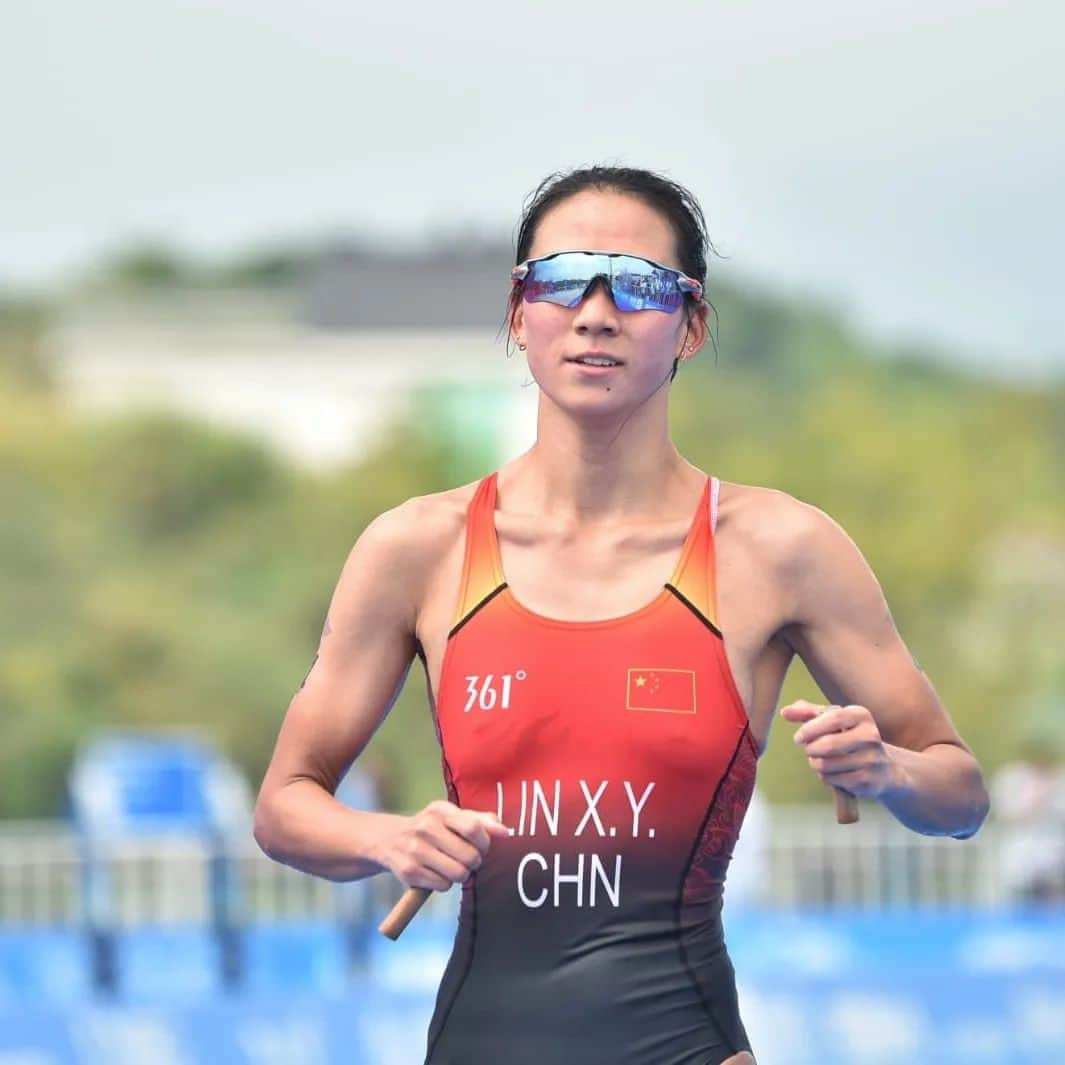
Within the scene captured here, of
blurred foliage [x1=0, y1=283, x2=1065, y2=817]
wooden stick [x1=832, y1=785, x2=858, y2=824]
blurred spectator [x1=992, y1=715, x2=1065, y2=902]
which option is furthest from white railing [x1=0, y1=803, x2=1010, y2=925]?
blurred foliage [x1=0, y1=283, x2=1065, y2=817]

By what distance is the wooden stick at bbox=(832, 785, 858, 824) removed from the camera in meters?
3.34

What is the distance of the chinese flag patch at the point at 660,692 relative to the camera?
3.54 metres

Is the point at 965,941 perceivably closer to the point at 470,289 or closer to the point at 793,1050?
the point at 793,1050

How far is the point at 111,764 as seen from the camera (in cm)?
1579

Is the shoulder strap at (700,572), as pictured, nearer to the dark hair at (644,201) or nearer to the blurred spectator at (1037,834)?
the dark hair at (644,201)

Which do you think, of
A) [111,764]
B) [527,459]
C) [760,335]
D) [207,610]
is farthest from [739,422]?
[527,459]

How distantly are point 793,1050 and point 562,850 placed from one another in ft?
19.0

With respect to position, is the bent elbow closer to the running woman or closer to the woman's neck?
the running woman

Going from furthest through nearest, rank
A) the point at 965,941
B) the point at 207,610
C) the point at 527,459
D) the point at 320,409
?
1. the point at 320,409
2. the point at 207,610
3. the point at 965,941
4. the point at 527,459

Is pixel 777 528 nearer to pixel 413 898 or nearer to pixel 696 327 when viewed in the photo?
pixel 696 327

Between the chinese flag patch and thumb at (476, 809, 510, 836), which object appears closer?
thumb at (476, 809, 510, 836)

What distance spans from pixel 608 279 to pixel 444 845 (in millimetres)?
880

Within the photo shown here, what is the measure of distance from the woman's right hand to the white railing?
10.9 metres

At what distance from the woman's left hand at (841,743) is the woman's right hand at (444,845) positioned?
0.41 meters
